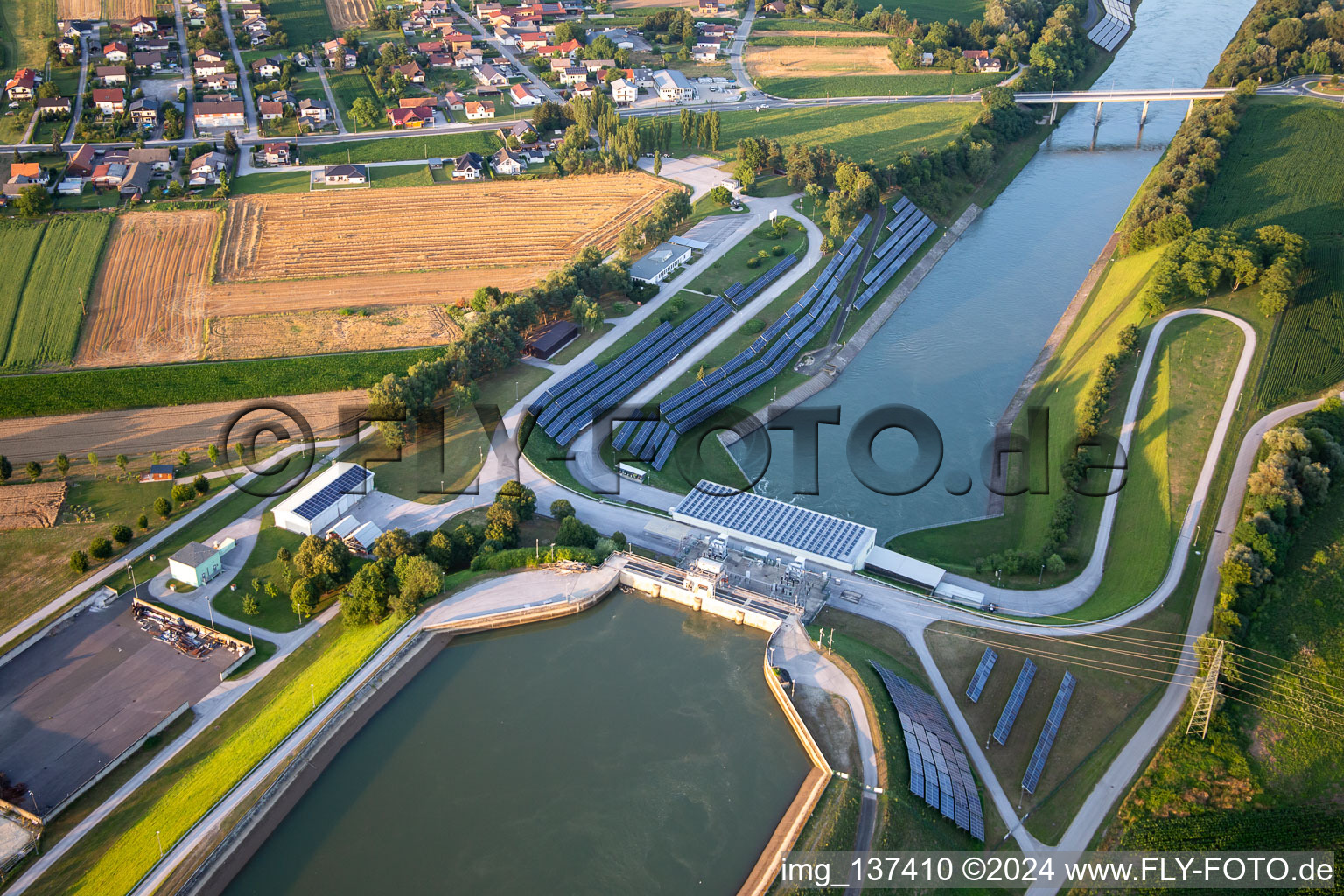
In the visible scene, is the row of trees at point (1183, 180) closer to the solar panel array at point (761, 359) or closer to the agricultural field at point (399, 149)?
the solar panel array at point (761, 359)

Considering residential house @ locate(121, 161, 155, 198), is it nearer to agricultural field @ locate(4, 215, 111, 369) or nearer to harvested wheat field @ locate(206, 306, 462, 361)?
agricultural field @ locate(4, 215, 111, 369)

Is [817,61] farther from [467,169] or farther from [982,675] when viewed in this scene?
[982,675]

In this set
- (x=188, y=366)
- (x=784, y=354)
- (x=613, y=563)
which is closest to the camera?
(x=613, y=563)

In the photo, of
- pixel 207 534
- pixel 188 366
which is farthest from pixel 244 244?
pixel 207 534

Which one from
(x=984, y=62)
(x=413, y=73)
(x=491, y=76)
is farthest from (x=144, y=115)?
(x=984, y=62)

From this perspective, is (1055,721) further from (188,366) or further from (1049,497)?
(188,366)

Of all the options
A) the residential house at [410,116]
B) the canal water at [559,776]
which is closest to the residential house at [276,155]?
the residential house at [410,116]
